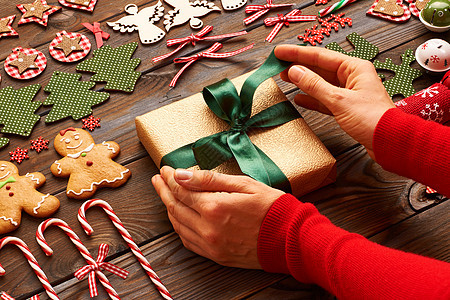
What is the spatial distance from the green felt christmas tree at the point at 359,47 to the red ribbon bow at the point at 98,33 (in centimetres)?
75

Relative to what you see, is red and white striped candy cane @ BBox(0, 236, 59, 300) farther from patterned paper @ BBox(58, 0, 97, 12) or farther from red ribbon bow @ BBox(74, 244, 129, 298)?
patterned paper @ BBox(58, 0, 97, 12)

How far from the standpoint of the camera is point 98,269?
1.23 metres

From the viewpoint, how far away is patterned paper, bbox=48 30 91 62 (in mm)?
1601

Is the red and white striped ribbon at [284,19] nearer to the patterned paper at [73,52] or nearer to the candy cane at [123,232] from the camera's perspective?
the patterned paper at [73,52]

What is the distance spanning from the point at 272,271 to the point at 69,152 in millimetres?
662

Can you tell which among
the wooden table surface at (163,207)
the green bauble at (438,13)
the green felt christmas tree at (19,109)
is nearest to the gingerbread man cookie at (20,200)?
the wooden table surface at (163,207)

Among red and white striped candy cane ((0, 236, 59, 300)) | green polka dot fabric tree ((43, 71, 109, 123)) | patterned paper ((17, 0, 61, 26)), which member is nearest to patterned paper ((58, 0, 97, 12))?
patterned paper ((17, 0, 61, 26))

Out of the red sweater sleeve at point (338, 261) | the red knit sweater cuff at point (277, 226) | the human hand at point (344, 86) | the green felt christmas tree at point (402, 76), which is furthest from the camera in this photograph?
the green felt christmas tree at point (402, 76)

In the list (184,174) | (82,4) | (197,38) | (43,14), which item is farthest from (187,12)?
(184,174)

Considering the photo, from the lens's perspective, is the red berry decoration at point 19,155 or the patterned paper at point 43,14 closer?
the red berry decoration at point 19,155

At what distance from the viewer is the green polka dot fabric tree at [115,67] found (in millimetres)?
1549

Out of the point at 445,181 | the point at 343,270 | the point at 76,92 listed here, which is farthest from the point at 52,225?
the point at 445,181

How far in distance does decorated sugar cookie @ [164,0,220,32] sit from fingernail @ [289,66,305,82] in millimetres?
466

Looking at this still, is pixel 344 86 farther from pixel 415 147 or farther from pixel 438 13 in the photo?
pixel 438 13
